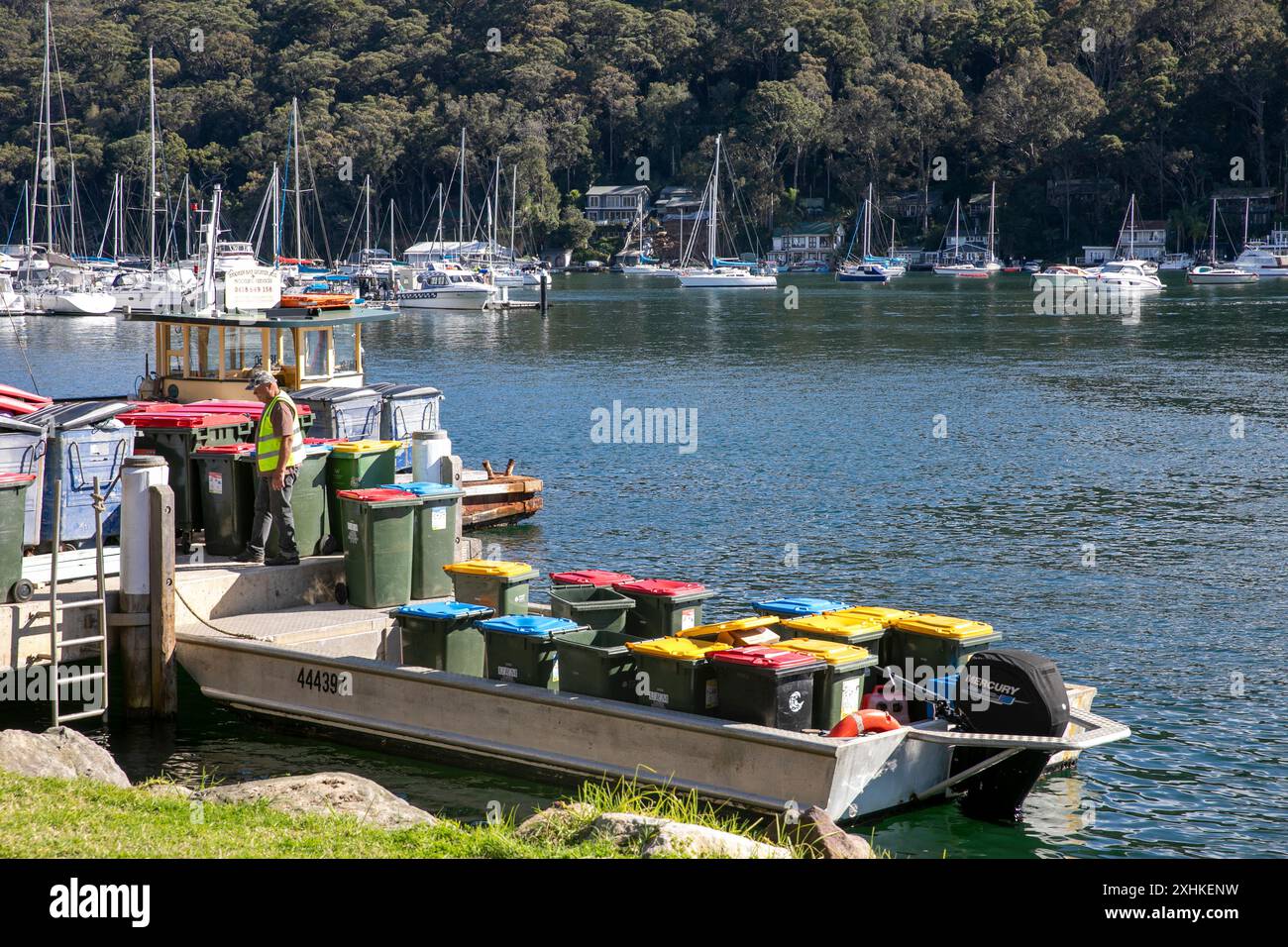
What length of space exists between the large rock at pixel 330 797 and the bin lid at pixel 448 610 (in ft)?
8.51

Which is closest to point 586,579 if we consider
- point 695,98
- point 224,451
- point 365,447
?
point 365,447

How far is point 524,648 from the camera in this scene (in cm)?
1200

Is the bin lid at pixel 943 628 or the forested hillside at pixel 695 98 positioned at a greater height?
the forested hillside at pixel 695 98

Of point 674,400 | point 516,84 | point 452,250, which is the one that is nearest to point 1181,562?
point 674,400

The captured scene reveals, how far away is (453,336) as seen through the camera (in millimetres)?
76438

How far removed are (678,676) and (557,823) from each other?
8.62ft

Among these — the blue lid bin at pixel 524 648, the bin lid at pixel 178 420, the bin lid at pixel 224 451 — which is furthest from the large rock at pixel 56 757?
the bin lid at pixel 178 420

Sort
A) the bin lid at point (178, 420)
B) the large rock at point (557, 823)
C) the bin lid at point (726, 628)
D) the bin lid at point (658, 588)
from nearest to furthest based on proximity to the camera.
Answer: the large rock at point (557, 823) < the bin lid at point (726, 628) < the bin lid at point (658, 588) < the bin lid at point (178, 420)

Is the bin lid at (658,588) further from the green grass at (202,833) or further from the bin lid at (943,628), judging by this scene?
the green grass at (202,833)

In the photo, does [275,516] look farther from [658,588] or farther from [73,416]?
[658,588]

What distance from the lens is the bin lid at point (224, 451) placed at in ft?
50.0

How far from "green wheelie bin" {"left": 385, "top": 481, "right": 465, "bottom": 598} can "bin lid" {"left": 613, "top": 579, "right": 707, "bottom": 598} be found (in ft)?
7.76
